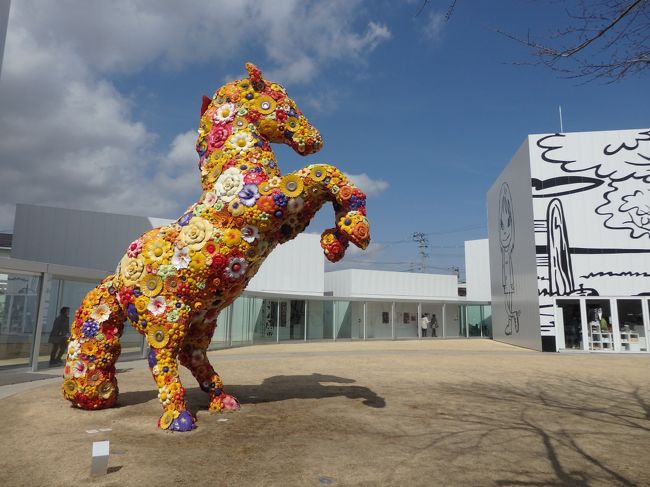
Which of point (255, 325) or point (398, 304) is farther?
point (398, 304)

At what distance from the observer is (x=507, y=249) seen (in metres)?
22.5

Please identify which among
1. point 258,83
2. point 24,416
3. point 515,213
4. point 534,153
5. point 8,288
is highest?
point 534,153

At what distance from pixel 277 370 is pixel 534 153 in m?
14.2

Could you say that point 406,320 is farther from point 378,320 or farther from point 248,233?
point 248,233

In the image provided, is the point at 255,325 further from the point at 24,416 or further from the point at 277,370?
the point at 24,416

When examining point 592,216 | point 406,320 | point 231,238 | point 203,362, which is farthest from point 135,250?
point 406,320

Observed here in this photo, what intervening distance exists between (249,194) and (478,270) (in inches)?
1405

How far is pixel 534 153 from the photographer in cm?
1905

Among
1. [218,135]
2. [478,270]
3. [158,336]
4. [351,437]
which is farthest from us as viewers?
[478,270]

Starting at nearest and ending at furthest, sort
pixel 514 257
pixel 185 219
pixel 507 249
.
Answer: pixel 185 219
pixel 514 257
pixel 507 249

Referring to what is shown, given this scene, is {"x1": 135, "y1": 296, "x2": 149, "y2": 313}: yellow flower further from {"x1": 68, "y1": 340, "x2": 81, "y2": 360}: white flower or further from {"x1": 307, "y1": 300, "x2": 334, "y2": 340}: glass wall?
{"x1": 307, "y1": 300, "x2": 334, "y2": 340}: glass wall

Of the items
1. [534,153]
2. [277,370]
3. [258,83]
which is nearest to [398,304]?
[534,153]

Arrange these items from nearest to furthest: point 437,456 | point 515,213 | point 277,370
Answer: point 437,456 < point 277,370 < point 515,213

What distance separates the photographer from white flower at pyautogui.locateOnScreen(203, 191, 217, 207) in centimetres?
545
